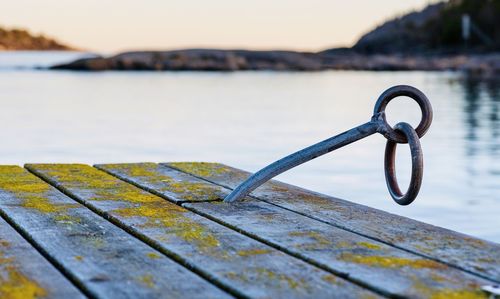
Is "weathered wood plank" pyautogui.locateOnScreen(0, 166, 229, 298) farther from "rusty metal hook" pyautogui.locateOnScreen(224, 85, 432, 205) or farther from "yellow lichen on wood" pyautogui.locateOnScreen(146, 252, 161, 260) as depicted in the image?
"rusty metal hook" pyautogui.locateOnScreen(224, 85, 432, 205)

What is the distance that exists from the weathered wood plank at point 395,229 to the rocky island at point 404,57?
127ft

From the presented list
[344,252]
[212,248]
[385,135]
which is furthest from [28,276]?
[385,135]

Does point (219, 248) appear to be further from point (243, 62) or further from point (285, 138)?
point (243, 62)

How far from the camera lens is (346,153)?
9.99 metres

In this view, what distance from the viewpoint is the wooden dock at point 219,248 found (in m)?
2.14

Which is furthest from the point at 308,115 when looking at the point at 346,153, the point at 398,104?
the point at 346,153

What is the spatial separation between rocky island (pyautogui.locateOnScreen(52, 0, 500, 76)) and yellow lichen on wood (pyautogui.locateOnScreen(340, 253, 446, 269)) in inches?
1559

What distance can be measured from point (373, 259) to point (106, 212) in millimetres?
1038

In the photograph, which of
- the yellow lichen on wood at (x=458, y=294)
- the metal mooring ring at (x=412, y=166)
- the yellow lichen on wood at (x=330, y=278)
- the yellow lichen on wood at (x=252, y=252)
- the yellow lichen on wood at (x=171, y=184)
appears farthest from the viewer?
the yellow lichen on wood at (x=171, y=184)

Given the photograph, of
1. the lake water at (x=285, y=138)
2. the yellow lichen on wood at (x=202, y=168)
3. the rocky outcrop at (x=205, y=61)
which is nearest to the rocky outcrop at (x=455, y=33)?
the rocky outcrop at (x=205, y=61)

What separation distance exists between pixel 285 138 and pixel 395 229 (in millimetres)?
9623

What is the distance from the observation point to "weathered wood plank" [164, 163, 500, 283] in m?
2.43

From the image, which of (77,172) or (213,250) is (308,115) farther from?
(213,250)

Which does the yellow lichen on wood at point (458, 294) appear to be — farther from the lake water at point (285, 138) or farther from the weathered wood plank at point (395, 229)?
the lake water at point (285, 138)
